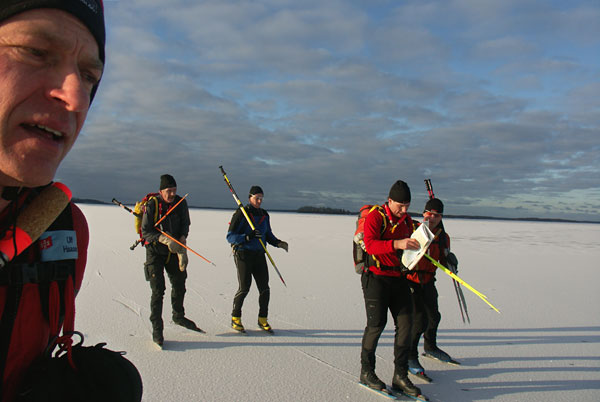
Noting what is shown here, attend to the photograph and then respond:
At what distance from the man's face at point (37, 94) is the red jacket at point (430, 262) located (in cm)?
452

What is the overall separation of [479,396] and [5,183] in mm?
4654

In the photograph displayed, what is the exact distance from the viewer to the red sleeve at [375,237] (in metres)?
4.12

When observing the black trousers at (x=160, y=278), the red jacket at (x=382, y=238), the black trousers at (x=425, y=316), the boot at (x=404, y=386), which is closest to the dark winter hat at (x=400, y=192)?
the red jacket at (x=382, y=238)

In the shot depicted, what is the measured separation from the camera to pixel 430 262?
4.98 m

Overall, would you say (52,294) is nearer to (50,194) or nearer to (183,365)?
(50,194)

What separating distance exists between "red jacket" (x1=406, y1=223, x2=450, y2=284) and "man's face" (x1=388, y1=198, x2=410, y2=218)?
71cm

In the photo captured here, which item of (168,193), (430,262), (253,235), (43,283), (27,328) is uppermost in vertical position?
(168,193)

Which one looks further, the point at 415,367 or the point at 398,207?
the point at 415,367

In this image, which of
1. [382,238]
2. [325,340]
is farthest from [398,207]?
[325,340]

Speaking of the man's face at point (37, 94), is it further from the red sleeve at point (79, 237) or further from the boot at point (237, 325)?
the boot at point (237, 325)

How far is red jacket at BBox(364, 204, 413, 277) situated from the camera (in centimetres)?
419

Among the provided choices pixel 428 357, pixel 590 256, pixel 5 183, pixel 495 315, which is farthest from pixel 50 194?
pixel 590 256

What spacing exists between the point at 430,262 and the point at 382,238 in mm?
1074

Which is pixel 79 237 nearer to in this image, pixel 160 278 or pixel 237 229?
pixel 160 278
